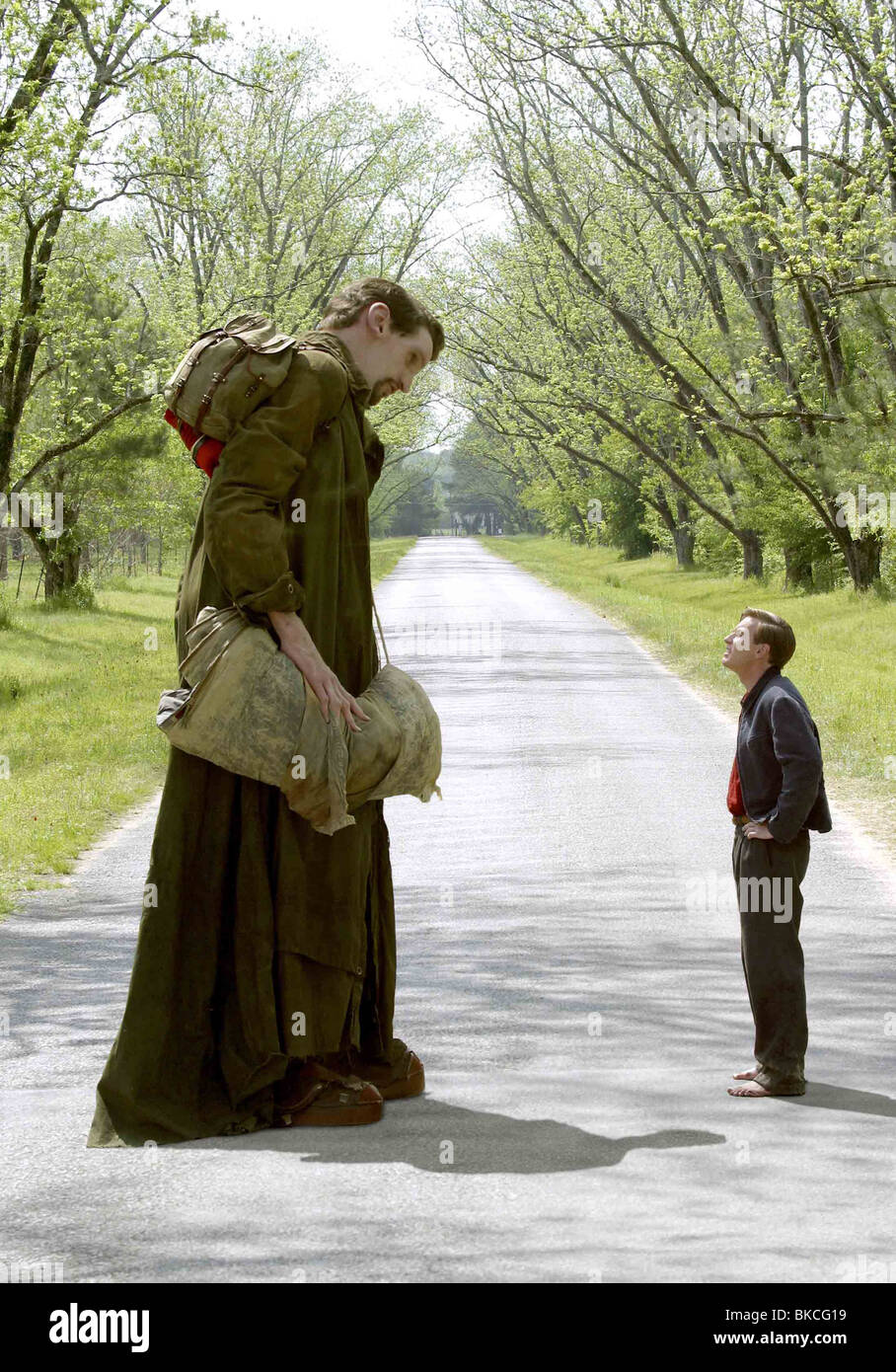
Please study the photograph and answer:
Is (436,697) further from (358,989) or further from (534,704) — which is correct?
(358,989)

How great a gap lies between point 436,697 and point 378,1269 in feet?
48.6

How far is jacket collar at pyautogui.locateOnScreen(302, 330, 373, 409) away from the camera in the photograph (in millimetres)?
4832

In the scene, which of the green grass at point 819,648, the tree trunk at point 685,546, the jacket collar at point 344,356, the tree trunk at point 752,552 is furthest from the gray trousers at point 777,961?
the tree trunk at point 685,546

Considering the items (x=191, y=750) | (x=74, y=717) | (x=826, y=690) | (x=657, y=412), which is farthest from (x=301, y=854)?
(x=657, y=412)

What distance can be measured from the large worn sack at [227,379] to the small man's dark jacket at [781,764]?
5.30 ft

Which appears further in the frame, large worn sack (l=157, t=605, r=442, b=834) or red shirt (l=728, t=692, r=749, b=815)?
red shirt (l=728, t=692, r=749, b=815)

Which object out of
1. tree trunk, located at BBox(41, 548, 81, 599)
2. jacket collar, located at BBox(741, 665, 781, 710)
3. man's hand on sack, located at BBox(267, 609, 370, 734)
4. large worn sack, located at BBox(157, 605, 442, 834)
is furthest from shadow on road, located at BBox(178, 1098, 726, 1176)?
tree trunk, located at BBox(41, 548, 81, 599)

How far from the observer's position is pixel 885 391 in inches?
943

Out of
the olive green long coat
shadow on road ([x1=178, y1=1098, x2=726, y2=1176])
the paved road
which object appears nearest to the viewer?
the paved road

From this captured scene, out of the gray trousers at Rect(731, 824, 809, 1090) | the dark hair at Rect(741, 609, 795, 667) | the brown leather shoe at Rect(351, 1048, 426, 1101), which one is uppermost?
the dark hair at Rect(741, 609, 795, 667)

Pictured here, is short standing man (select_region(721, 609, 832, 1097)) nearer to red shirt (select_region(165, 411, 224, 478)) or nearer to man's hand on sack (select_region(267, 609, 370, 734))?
man's hand on sack (select_region(267, 609, 370, 734))

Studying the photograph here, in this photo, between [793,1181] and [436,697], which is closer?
[793,1181]

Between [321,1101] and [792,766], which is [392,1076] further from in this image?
[792,766]

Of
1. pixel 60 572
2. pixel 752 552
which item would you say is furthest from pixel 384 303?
pixel 752 552
